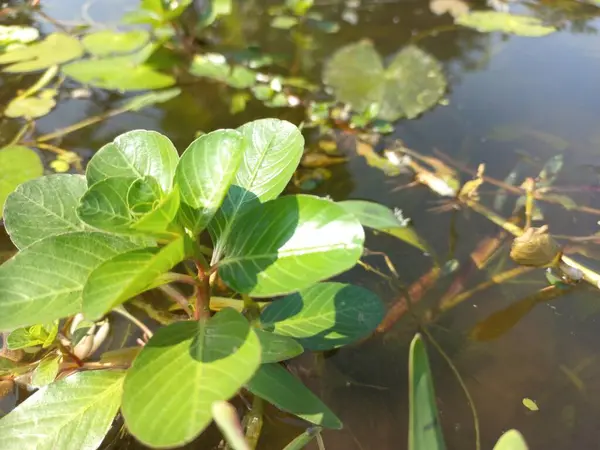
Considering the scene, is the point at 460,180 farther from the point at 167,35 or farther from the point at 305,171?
the point at 167,35

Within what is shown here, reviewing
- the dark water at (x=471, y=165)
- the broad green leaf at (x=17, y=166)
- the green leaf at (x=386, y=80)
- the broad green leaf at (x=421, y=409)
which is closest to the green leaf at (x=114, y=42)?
the dark water at (x=471, y=165)

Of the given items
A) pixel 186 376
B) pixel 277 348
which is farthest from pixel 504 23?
pixel 186 376

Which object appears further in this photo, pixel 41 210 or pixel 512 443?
pixel 41 210

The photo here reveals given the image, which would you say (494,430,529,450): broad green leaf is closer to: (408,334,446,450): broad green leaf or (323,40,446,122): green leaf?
(408,334,446,450): broad green leaf

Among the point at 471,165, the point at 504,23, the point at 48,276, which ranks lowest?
the point at 471,165

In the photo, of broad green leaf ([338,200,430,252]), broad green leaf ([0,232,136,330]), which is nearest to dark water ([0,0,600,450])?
broad green leaf ([338,200,430,252])

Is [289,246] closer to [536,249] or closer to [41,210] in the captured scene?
[41,210]

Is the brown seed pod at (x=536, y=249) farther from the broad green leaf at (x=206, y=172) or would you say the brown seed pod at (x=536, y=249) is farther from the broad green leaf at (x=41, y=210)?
the broad green leaf at (x=41, y=210)
